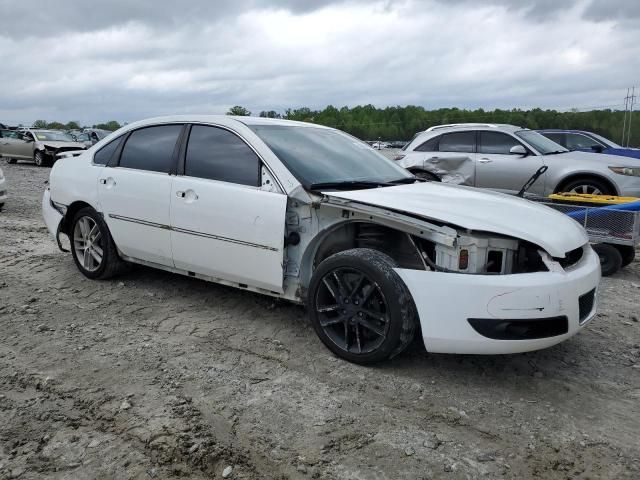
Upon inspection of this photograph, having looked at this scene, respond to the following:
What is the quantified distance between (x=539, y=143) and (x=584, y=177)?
1093 millimetres

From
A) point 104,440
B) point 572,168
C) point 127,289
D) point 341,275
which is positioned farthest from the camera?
point 572,168

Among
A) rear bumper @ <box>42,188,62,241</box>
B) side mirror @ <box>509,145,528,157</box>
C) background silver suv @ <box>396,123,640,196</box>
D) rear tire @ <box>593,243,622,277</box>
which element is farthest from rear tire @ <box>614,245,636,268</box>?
rear bumper @ <box>42,188,62,241</box>

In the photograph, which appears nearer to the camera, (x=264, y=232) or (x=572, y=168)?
(x=264, y=232)

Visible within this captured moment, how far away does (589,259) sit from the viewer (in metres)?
3.82

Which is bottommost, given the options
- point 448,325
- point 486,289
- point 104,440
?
point 104,440

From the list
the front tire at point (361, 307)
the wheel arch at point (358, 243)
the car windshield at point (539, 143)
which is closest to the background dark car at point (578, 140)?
the car windshield at point (539, 143)

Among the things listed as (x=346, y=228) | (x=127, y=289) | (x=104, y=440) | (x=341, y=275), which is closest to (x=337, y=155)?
(x=346, y=228)

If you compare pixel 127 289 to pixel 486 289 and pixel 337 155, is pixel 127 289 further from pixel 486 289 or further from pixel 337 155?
pixel 486 289

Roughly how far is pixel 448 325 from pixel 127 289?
3176 mm

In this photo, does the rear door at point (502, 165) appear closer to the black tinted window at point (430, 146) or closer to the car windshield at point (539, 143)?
the car windshield at point (539, 143)

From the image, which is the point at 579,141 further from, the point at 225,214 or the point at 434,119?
the point at 434,119

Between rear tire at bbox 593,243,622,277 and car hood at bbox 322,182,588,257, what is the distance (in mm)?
2383

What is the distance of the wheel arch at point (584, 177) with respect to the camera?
8.23m

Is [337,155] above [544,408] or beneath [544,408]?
above
